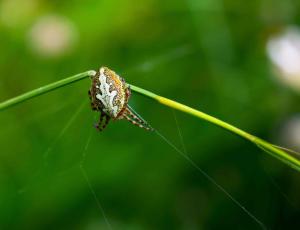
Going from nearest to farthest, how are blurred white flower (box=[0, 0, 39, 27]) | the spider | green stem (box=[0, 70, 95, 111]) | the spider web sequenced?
green stem (box=[0, 70, 95, 111]) → the spider → the spider web → blurred white flower (box=[0, 0, 39, 27])

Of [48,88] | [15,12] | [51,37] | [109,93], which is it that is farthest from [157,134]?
[48,88]

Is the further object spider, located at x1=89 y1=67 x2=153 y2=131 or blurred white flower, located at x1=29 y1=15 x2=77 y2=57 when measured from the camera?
blurred white flower, located at x1=29 y1=15 x2=77 y2=57

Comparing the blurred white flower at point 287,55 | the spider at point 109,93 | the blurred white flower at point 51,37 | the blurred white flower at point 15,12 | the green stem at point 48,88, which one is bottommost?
the green stem at point 48,88

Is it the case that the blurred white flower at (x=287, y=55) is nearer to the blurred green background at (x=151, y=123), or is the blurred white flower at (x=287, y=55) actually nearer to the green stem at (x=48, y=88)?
the blurred green background at (x=151, y=123)

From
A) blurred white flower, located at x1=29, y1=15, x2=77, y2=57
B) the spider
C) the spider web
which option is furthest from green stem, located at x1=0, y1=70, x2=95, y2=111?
blurred white flower, located at x1=29, y1=15, x2=77, y2=57

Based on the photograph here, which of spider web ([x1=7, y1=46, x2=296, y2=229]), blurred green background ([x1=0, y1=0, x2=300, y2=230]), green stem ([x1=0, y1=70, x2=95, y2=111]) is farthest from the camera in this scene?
blurred green background ([x1=0, y1=0, x2=300, y2=230])

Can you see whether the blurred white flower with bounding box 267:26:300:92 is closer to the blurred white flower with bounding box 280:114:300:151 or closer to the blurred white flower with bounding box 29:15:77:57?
the blurred white flower with bounding box 280:114:300:151

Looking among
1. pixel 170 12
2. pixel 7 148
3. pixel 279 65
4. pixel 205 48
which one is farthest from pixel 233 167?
pixel 170 12

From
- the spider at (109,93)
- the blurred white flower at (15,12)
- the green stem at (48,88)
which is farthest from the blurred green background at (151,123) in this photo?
the green stem at (48,88)
